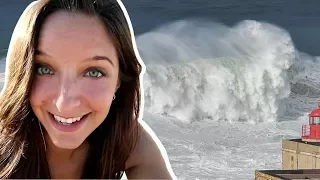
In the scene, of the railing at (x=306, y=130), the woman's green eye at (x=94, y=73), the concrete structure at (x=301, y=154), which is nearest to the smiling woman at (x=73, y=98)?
the woman's green eye at (x=94, y=73)

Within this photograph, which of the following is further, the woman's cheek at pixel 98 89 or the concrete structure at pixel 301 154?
the concrete structure at pixel 301 154

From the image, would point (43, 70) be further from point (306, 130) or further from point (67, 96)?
point (306, 130)

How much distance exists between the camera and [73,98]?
58 centimetres

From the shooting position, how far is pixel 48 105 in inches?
23.2

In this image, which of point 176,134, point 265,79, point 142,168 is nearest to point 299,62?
point 265,79

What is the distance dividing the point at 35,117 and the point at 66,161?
64 millimetres

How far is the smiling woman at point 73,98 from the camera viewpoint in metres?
0.58

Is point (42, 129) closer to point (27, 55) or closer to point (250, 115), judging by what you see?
point (27, 55)

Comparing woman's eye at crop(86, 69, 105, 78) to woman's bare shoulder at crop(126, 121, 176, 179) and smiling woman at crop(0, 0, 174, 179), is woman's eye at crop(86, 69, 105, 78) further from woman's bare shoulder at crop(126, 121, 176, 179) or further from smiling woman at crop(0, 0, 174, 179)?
woman's bare shoulder at crop(126, 121, 176, 179)

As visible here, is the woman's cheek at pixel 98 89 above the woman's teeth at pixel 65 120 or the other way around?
above

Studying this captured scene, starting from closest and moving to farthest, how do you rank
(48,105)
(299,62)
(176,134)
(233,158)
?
(48,105), (233,158), (176,134), (299,62)

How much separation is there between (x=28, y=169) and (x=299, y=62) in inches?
783

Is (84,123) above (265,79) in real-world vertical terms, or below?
below

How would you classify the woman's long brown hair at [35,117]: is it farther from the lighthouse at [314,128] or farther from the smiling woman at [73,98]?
the lighthouse at [314,128]
